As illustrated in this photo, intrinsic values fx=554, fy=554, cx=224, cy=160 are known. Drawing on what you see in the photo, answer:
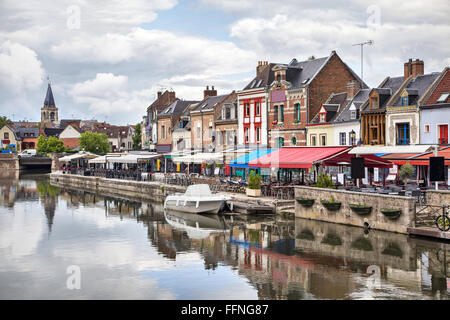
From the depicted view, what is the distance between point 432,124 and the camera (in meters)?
34.9

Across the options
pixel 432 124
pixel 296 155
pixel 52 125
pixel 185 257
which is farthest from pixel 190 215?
pixel 52 125

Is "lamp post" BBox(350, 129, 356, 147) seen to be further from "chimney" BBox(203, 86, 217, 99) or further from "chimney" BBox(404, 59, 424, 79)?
"chimney" BBox(203, 86, 217, 99)

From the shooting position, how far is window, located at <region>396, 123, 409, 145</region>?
1448 inches

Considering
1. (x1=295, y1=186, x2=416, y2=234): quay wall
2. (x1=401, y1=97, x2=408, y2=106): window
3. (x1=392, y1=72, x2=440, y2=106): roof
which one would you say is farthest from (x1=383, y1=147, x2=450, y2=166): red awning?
(x1=295, y1=186, x2=416, y2=234): quay wall

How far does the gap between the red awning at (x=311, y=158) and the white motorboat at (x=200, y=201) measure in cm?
322

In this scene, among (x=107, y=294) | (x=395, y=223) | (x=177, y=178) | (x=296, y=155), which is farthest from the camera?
(x=177, y=178)

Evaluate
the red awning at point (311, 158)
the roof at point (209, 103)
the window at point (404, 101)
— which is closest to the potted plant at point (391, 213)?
the red awning at point (311, 158)

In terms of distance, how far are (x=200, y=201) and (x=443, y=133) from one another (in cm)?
1572

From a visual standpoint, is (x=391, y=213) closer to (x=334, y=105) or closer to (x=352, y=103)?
(x=352, y=103)

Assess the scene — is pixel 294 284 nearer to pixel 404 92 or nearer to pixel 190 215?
pixel 190 215

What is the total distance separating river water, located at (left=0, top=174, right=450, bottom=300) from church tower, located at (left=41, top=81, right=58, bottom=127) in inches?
5541

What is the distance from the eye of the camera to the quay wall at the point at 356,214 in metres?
23.2
